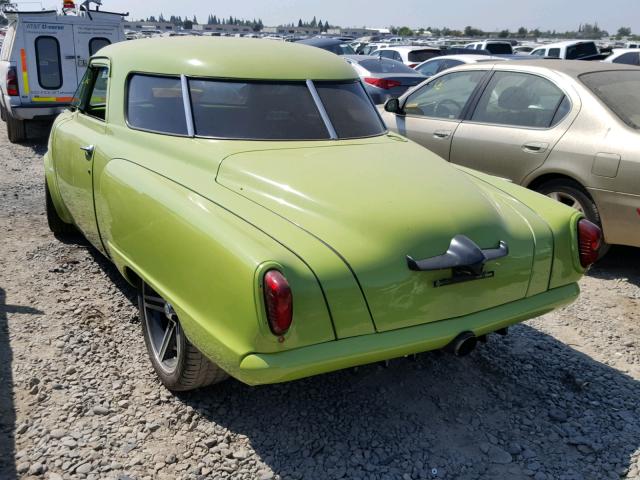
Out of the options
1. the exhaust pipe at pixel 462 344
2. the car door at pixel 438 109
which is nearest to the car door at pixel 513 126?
the car door at pixel 438 109

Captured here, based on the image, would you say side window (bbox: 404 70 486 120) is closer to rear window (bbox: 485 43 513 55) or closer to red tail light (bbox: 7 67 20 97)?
red tail light (bbox: 7 67 20 97)

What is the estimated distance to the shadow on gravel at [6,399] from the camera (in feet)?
9.00

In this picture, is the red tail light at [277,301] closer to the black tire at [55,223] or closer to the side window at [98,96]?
the side window at [98,96]

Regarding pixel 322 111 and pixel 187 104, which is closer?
pixel 187 104

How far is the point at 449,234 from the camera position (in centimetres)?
278

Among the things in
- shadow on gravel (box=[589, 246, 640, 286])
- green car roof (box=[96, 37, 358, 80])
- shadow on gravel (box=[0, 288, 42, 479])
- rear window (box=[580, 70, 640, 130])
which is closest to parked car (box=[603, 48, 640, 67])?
rear window (box=[580, 70, 640, 130])

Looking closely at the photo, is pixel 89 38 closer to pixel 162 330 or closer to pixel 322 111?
pixel 322 111

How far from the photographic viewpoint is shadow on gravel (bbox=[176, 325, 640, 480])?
2830mm

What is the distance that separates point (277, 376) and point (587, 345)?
2.50 m

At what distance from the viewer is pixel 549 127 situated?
525 centimetres

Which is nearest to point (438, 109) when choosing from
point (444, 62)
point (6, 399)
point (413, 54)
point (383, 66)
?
point (6, 399)

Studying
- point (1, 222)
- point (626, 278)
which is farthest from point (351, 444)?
point (1, 222)

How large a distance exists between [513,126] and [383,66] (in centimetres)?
816

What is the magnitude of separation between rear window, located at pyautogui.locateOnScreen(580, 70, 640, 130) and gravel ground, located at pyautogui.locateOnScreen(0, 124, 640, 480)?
67.3 inches
